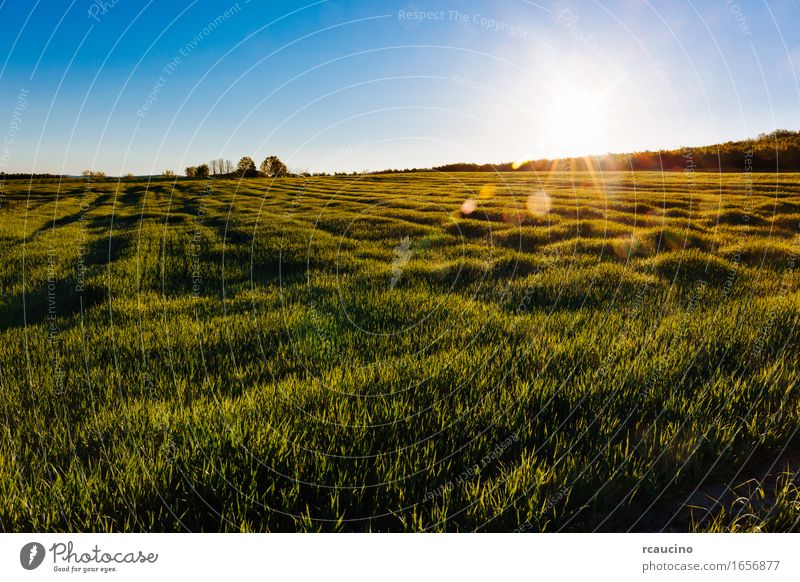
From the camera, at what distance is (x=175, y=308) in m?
6.09

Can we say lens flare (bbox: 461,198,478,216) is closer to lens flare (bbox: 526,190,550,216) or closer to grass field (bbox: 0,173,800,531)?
lens flare (bbox: 526,190,550,216)

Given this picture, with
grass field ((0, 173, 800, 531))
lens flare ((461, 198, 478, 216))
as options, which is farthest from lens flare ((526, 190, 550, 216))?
grass field ((0, 173, 800, 531))

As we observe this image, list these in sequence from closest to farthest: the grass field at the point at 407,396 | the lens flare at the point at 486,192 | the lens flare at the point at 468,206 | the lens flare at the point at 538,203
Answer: the grass field at the point at 407,396 < the lens flare at the point at 538,203 < the lens flare at the point at 468,206 < the lens flare at the point at 486,192

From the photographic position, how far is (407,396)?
3.40m

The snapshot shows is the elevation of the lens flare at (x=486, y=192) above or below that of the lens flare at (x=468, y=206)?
above

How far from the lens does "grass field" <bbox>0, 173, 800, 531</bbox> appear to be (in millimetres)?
2507

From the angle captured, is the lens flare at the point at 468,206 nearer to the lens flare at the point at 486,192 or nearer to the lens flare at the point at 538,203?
the lens flare at the point at 486,192

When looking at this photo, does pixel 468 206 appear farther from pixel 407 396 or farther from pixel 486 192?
pixel 407 396

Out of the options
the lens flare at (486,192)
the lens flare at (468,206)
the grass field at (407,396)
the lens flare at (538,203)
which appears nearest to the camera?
the grass field at (407,396)

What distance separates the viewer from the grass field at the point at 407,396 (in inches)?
98.7

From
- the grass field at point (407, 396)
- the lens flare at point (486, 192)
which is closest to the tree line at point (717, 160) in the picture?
the lens flare at point (486, 192)

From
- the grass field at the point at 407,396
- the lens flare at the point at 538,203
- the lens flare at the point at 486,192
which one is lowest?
the grass field at the point at 407,396

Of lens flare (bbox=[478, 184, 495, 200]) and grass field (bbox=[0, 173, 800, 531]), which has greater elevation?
lens flare (bbox=[478, 184, 495, 200])

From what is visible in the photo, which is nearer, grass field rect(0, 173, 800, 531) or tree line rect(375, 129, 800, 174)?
grass field rect(0, 173, 800, 531)
